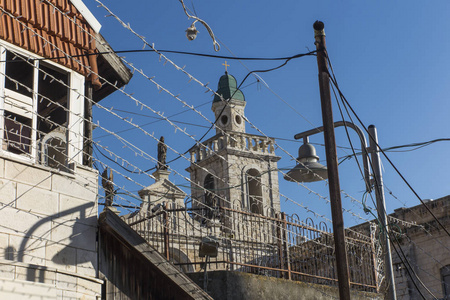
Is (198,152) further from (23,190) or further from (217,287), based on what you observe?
(23,190)

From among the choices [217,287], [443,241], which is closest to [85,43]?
[217,287]

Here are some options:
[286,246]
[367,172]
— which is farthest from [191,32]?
[286,246]

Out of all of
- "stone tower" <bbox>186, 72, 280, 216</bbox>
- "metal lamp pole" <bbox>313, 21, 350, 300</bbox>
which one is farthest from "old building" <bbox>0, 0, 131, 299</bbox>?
"stone tower" <bbox>186, 72, 280, 216</bbox>

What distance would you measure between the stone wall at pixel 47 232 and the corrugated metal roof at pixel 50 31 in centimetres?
174

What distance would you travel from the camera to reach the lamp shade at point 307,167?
12.3m

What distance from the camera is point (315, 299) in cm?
1420

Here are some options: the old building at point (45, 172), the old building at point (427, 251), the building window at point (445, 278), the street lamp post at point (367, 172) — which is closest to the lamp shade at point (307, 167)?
the street lamp post at point (367, 172)

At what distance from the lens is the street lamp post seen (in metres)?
12.3

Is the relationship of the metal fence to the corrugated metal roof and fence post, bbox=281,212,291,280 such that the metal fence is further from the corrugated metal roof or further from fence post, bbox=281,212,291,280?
the corrugated metal roof

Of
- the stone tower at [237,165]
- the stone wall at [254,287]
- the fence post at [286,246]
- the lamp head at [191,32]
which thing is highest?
the stone tower at [237,165]

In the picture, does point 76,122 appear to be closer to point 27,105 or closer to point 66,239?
point 27,105

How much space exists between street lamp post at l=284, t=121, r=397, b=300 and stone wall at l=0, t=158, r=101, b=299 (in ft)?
12.6

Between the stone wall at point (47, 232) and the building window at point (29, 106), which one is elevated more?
the building window at point (29, 106)

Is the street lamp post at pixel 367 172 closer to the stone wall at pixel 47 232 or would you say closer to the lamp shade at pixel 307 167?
the lamp shade at pixel 307 167
